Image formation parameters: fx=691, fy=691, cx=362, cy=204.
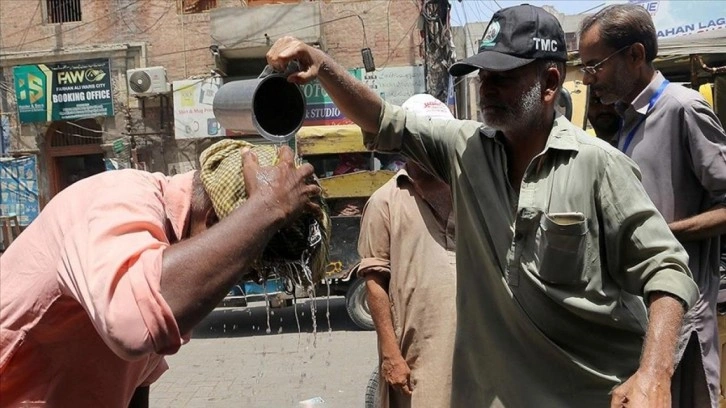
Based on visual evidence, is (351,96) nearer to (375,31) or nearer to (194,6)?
(375,31)

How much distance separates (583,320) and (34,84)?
17301 millimetres

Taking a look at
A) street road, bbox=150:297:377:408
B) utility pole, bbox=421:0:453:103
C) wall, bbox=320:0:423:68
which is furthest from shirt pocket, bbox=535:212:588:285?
wall, bbox=320:0:423:68

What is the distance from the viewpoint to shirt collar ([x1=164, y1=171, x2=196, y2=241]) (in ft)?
5.40

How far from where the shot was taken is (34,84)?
1669 centimetres

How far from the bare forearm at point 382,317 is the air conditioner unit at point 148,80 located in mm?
13778

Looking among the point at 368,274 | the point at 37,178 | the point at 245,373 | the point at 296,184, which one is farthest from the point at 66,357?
the point at 37,178

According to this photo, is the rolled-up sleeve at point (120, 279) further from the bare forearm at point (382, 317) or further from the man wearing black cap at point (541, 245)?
the bare forearm at point (382, 317)

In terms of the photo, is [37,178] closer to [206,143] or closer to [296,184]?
[206,143]

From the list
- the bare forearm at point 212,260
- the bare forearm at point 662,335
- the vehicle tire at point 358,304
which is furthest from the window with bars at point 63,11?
the bare forearm at point 662,335

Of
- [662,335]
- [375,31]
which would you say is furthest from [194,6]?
[662,335]

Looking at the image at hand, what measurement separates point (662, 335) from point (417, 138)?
97 cm

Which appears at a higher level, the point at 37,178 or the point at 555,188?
the point at 555,188

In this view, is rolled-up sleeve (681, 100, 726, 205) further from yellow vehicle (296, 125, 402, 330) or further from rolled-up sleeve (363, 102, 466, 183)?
yellow vehicle (296, 125, 402, 330)

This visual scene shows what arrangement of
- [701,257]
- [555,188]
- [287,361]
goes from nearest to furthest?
[555,188] → [701,257] → [287,361]
